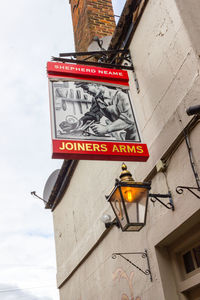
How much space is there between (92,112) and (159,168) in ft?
4.02

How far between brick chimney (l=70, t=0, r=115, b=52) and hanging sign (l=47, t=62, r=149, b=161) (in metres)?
3.50

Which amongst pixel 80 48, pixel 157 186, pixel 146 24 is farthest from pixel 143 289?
pixel 80 48

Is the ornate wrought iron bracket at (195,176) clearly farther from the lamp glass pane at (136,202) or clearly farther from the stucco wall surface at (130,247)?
the lamp glass pane at (136,202)

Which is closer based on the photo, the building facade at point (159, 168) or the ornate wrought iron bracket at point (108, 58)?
the building facade at point (159, 168)

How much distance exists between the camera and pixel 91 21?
880 centimetres

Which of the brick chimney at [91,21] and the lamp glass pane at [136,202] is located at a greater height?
the brick chimney at [91,21]

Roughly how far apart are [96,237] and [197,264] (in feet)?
9.14

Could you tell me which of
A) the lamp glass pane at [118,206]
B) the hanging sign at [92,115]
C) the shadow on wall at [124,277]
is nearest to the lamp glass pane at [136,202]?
the lamp glass pane at [118,206]

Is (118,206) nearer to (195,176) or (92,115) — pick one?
(195,176)

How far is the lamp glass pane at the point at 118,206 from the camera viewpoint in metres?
4.02

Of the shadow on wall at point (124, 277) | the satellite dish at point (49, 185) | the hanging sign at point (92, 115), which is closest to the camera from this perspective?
the hanging sign at point (92, 115)

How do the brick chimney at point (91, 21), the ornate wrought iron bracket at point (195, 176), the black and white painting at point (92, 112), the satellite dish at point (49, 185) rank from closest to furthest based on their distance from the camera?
the ornate wrought iron bracket at point (195, 176) < the black and white painting at point (92, 112) < the brick chimney at point (91, 21) < the satellite dish at point (49, 185)

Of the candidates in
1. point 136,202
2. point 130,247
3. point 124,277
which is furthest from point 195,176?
point 124,277

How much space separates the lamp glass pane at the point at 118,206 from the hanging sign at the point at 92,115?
53cm
